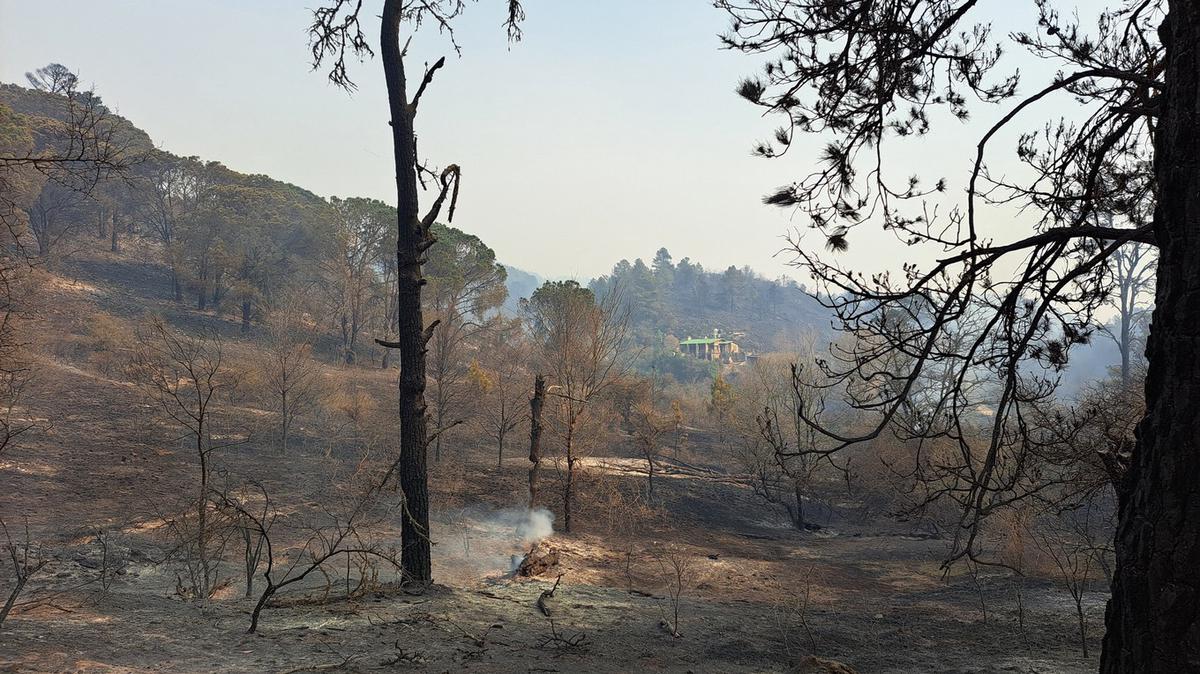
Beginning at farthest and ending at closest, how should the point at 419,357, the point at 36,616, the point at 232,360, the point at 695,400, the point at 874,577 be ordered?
the point at 695,400
the point at 232,360
the point at 874,577
the point at 419,357
the point at 36,616

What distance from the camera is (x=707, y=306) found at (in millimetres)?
124000

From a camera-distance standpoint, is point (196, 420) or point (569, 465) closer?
point (196, 420)

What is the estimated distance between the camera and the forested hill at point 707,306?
339 ft

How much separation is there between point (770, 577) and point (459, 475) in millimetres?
11512

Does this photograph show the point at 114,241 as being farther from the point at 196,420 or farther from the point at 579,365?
the point at 196,420

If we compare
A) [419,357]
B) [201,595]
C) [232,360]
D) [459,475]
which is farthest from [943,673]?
[232,360]

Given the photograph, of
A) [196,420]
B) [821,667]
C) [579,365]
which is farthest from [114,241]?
[821,667]

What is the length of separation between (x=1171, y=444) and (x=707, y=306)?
123m

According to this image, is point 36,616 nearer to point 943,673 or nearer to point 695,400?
point 943,673

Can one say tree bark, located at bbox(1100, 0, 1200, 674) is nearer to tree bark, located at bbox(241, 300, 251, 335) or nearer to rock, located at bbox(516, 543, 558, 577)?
rock, located at bbox(516, 543, 558, 577)

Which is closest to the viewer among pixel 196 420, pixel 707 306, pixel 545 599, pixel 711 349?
pixel 545 599

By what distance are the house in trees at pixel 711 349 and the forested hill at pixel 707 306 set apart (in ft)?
12.0

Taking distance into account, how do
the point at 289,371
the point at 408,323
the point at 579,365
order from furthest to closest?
1. the point at 289,371
2. the point at 579,365
3. the point at 408,323

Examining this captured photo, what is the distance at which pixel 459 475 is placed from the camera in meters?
23.6
